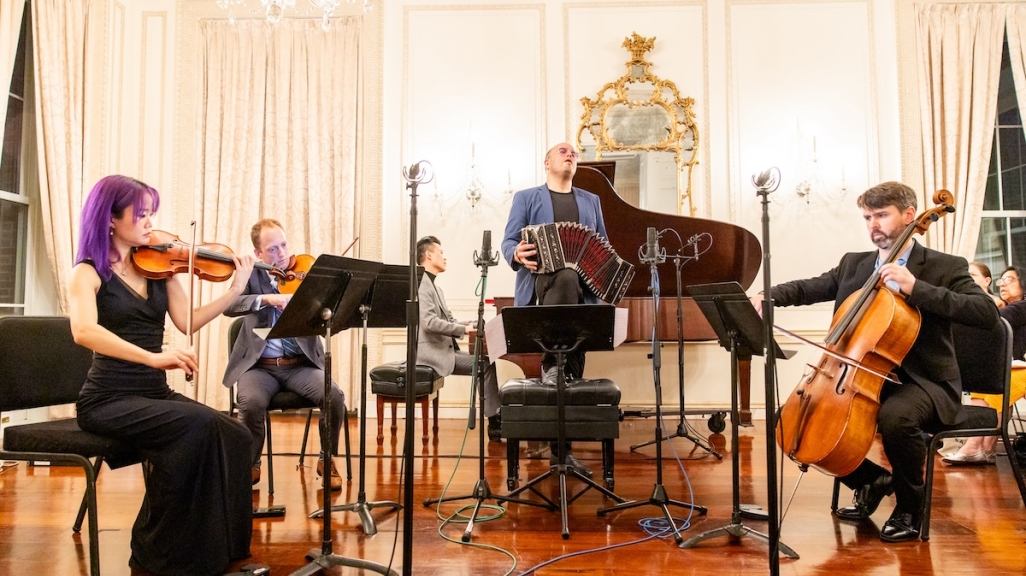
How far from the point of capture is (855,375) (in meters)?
2.52

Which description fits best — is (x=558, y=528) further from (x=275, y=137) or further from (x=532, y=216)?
(x=275, y=137)

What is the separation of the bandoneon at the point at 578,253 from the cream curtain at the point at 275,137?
3.07 m

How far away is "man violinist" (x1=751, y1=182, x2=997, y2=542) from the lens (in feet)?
8.57

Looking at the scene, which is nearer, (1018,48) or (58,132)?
(58,132)

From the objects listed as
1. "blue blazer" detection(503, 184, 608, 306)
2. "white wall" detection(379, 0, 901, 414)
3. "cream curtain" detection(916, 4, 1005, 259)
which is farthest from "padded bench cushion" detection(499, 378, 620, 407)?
"cream curtain" detection(916, 4, 1005, 259)

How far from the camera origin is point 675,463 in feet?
13.1

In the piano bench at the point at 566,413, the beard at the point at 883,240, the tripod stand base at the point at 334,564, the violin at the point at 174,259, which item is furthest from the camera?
the piano bench at the point at 566,413

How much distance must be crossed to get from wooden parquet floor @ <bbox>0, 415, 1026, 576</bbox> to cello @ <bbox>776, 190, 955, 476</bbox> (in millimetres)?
380

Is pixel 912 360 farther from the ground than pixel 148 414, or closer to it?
farther from the ground

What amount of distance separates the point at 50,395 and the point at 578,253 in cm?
235

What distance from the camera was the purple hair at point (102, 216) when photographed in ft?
7.59

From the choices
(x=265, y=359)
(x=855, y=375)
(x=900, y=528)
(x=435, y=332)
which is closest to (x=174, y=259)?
(x=265, y=359)

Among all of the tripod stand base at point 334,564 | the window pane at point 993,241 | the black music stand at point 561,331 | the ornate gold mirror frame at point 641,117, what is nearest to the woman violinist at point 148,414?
the tripod stand base at point 334,564

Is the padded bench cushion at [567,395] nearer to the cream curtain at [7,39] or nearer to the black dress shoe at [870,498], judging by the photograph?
the black dress shoe at [870,498]
